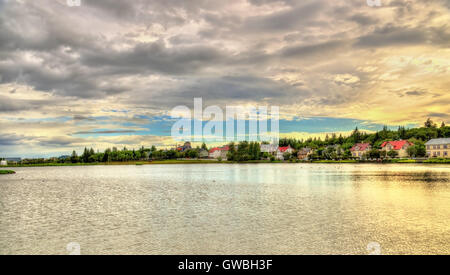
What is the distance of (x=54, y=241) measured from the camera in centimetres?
1817

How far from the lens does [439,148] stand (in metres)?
150

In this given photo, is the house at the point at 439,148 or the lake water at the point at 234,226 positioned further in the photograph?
the house at the point at 439,148

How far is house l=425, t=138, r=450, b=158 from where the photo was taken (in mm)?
146625

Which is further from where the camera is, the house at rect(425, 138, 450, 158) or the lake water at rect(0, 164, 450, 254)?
the house at rect(425, 138, 450, 158)

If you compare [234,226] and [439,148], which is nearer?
[234,226]

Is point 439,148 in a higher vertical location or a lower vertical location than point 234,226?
higher

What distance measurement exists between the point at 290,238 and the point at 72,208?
2162 cm

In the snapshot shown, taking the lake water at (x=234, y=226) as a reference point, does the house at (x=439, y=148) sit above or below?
above

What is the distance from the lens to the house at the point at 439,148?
147m

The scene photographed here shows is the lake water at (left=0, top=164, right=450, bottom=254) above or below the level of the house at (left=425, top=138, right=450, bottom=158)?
below
